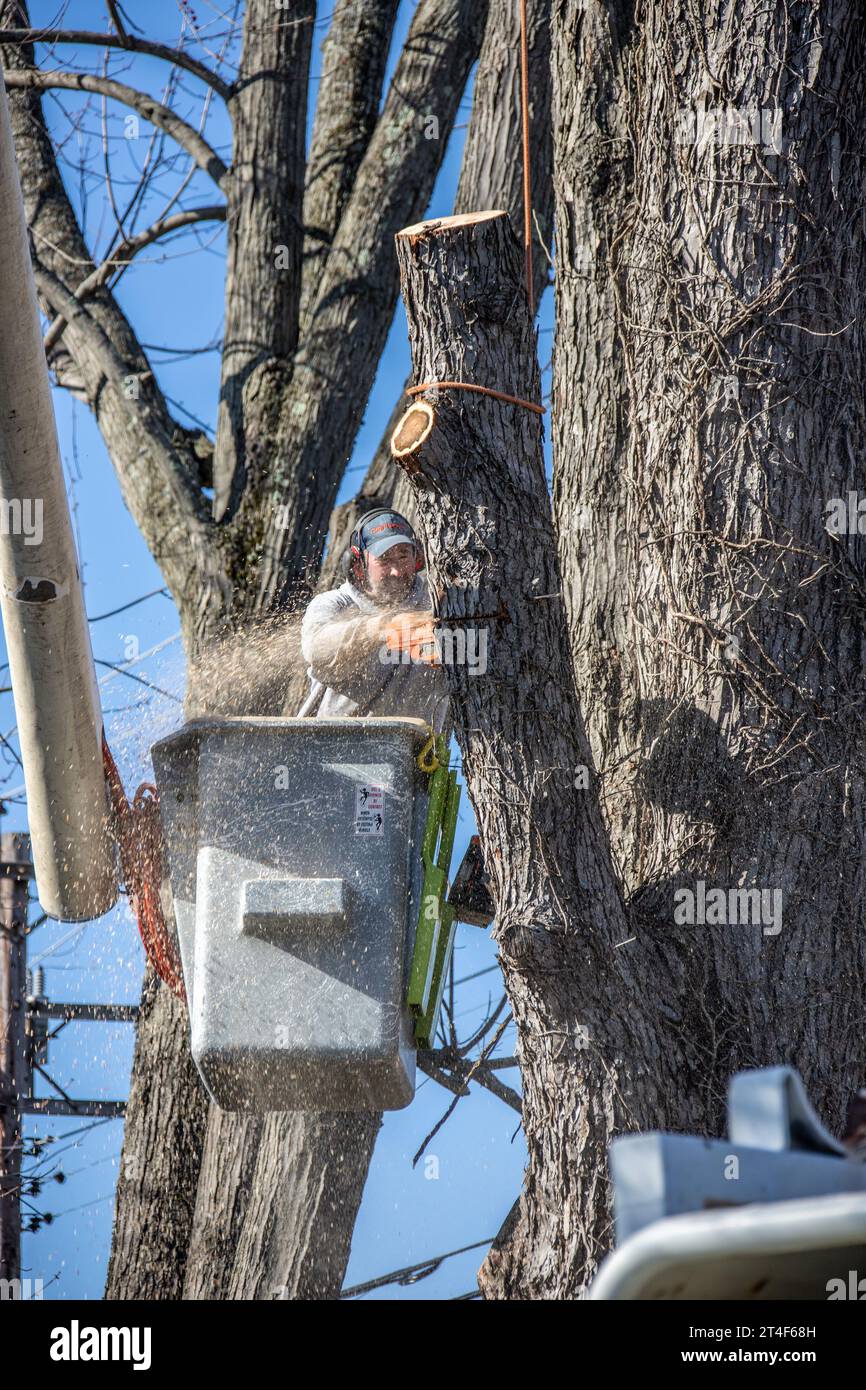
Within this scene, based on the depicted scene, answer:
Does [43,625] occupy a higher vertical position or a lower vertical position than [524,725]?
higher

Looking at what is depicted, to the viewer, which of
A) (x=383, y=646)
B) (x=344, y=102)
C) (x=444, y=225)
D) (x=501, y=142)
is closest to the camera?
(x=444, y=225)

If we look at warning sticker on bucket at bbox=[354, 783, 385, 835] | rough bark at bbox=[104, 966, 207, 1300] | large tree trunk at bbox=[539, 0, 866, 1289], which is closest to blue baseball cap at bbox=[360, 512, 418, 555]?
large tree trunk at bbox=[539, 0, 866, 1289]

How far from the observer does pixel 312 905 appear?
12.5ft

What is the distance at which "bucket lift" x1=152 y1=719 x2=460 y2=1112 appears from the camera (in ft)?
12.5

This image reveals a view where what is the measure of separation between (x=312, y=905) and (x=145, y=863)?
92 centimetres

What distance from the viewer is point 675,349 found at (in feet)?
13.0

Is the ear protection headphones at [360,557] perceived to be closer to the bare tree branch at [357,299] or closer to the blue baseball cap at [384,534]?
the blue baseball cap at [384,534]

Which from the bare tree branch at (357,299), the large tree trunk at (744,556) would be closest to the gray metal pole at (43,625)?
the large tree trunk at (744,556)

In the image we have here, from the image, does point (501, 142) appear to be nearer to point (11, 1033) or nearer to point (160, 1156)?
point (160, 1156)

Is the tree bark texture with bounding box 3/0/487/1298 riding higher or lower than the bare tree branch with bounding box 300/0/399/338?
lower

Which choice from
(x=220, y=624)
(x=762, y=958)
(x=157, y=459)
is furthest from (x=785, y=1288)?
(x=157, y=459)

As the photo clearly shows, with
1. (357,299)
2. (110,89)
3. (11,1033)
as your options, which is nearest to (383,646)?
(357,299)

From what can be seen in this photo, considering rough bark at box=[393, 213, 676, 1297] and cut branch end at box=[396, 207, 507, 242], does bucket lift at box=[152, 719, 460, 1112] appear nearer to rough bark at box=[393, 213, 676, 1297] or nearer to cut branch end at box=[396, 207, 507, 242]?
rough bark at box=[393, 213, 676, 1297]

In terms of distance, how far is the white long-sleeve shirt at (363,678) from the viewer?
15.4 feet
